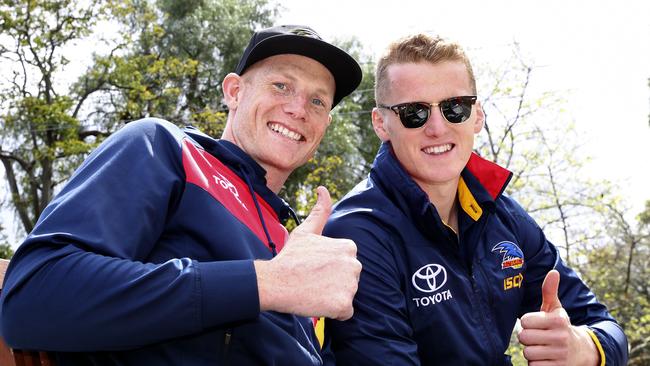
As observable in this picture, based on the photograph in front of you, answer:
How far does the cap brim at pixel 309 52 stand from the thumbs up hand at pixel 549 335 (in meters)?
1.15

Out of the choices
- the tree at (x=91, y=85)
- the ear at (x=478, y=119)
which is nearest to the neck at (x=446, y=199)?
the ear at (x=478, y=119)

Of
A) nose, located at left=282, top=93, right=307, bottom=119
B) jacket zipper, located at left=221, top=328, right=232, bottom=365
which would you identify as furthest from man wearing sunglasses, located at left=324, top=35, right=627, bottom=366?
jacket zipper, located at left=221, top=328, right=232, bottom=365

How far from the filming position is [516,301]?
2.97 m

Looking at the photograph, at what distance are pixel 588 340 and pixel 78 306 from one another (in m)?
1.96

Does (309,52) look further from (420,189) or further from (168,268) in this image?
(168,268)

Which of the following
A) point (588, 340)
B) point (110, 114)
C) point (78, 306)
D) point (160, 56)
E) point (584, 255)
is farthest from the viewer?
point (160, 56)

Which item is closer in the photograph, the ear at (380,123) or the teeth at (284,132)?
the teeth at (284,132)

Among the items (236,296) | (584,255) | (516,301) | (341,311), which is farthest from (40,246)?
(584,255)

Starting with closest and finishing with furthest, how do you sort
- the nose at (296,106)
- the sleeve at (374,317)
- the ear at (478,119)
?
the sleeve at (374,317), the nose at (296,106), the ear at (478,119)

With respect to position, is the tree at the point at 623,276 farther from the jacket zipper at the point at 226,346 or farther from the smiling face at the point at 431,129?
the jacket zipper at the point at 226,346

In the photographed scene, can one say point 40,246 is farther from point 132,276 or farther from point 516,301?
point 516,301

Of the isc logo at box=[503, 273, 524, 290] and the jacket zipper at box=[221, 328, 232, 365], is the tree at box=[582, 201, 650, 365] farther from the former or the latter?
the jacket zipper at box=[221, 328, 232, 365]

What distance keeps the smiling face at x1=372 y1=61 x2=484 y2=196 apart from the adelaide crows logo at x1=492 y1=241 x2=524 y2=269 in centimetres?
35

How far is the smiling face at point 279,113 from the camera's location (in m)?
2.76
